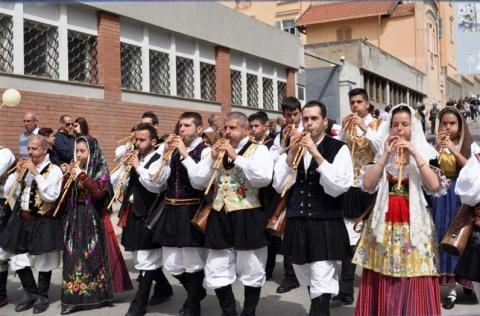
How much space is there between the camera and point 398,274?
12.9ft

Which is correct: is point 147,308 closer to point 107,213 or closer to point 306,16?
point 107,213

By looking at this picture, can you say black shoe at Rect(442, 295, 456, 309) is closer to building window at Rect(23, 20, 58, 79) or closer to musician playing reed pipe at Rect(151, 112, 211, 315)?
musician playing reed pipe at Rect(151, 112, 211, 315)

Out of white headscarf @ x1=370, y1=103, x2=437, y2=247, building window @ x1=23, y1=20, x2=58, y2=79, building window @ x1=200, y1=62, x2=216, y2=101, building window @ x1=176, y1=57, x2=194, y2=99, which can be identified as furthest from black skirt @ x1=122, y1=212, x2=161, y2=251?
building window @ x1=200, y1=62, x2=216, y2=101

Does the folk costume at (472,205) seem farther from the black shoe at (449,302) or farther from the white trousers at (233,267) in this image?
the white trousers at (233,267)

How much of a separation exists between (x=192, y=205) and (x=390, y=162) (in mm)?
1875

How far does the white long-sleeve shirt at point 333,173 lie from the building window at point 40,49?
6.79 meters

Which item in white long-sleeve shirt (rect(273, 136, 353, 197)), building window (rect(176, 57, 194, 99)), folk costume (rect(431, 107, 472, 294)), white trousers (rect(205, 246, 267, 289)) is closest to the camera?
white long-sleeve shirt (rect(273, 136, 353, 197))

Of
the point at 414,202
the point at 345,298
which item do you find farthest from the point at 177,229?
the point at 414,202

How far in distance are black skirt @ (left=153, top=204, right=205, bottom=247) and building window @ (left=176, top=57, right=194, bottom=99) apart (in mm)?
8847

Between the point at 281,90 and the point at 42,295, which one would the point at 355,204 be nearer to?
the point at 42,295

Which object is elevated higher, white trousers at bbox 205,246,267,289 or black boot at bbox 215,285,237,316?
white trousers at bbox 205,246,267,289

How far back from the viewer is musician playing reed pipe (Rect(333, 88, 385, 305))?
5.74m

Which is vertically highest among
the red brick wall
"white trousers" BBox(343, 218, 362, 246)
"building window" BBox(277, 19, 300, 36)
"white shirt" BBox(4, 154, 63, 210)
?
"building window" BBox(277, 19, 300, 36)

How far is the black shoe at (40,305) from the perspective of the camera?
5627mm
